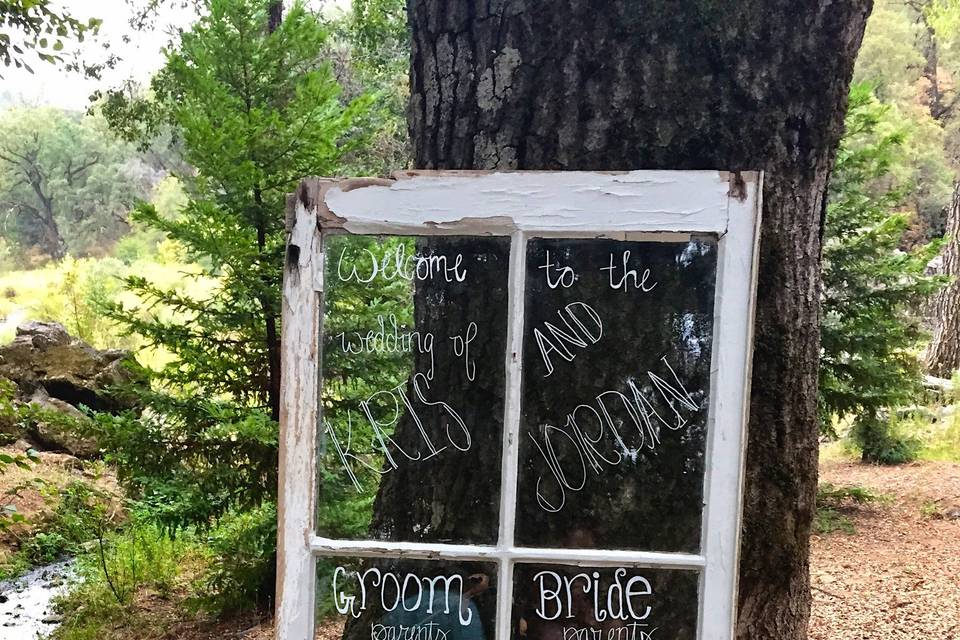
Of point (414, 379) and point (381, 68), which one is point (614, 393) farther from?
point (381, 68)

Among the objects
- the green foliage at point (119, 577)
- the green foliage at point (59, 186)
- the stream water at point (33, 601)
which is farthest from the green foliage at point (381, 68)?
the green foliage at point (59, 186)

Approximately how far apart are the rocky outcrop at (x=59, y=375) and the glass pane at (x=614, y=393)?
22.4 feet

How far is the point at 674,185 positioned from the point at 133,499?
3983mm

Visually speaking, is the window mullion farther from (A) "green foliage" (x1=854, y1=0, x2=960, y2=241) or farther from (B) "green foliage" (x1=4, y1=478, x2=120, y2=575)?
(A) "green foliage" (x1=854, y1=0, x2=960, y2=241)

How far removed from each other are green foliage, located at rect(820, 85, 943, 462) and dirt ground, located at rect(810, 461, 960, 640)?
747 mm

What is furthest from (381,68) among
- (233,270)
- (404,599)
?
(404,599)

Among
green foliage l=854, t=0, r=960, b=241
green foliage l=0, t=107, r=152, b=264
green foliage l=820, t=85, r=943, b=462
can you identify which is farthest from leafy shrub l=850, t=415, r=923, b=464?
green foliage l=0, t=107, r=152, b=264

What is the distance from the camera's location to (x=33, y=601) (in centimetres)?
468

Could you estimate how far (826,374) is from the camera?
4914mm

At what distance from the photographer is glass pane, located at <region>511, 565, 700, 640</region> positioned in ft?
4.78

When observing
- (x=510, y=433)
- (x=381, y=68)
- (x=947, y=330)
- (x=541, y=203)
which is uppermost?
(x=381, y=68)

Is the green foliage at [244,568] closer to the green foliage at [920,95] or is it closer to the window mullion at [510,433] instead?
the window mullion at [510,433]

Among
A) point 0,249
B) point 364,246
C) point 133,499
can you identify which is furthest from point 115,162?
point 364,246

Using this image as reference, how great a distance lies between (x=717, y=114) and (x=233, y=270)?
246cm
